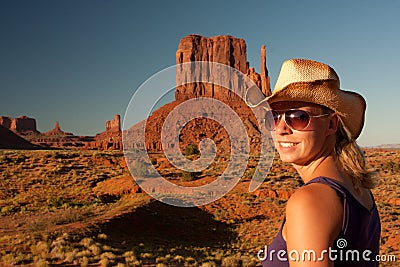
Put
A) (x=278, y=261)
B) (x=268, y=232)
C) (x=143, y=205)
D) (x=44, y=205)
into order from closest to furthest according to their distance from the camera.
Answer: (x=278, y=261)
(x=268, y=232)
(x=143, y=205)
(x=44, y=205)

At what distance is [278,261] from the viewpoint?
5.53 ft

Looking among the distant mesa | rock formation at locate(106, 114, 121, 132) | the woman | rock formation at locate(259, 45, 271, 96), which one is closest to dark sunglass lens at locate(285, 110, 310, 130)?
the woman

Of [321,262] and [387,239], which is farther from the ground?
[321,262]

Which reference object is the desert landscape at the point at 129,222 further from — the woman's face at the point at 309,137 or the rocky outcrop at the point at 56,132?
the rocky outcrop at the point at 56,132

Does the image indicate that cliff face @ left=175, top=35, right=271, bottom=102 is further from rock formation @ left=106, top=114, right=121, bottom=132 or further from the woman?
the woman

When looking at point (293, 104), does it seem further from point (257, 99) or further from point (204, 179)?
point (204, 179)

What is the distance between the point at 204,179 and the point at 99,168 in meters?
12.4

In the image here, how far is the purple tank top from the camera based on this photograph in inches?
55.8

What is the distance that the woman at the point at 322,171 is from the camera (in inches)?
51.4

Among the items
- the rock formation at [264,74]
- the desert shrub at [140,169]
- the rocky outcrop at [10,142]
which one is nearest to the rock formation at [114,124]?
the rocky outcrop at [10,142]

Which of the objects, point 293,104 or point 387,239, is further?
point 387,239

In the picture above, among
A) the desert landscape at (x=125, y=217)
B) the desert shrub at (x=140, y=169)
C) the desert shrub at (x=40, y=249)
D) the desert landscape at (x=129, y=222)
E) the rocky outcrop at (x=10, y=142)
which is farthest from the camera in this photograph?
the rocky outcrop at (x=10, y=142)

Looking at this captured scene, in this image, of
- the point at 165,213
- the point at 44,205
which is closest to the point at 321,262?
the point at 165,213

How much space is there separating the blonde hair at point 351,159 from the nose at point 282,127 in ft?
0.95
